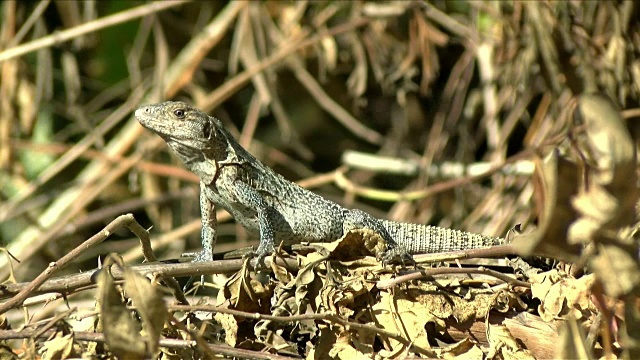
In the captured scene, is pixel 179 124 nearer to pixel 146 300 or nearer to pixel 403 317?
pixel 403 317

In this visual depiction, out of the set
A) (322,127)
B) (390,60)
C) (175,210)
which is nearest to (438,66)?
(390,60)

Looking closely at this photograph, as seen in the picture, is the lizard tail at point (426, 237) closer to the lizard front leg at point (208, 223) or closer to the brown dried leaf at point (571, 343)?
the lizard front leg at point (208, 223)

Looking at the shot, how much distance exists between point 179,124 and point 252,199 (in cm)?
46

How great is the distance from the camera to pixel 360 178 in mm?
6348

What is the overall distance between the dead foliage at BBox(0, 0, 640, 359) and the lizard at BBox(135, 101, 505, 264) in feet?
1.36

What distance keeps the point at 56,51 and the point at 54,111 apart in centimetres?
58

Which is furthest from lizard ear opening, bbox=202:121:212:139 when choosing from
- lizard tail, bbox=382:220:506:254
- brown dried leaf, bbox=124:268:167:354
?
brown dried leaf, bbox=124:268:167:354

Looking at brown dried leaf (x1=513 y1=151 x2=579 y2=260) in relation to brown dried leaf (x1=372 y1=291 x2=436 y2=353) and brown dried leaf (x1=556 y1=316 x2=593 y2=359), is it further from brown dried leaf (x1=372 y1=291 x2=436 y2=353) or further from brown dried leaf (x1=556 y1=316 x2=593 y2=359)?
brown dried leaf (x1=372 y1=291 x2=436 y2=353)

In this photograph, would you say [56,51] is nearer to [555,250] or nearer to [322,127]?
[322,127]

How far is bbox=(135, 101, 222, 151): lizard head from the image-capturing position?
3.69 meters

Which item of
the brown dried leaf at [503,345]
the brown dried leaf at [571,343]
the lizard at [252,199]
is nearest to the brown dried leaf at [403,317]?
the brown dried leaf at [503,345]

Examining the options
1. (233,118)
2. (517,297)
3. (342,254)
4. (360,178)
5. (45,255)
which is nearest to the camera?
(517,297)

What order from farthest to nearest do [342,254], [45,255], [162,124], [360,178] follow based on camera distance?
[360,178], [45,255], [162,124], [342,254]

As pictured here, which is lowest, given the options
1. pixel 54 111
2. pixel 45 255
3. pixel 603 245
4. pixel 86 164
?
pixel 45 255
